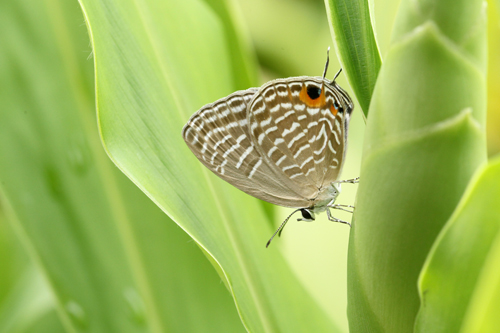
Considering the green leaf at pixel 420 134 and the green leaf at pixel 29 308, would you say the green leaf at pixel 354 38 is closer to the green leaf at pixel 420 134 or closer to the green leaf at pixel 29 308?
the green leaf at pixel 420 134

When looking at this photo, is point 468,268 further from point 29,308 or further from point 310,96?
point 29,308

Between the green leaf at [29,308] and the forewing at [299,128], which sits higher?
the forewing at [299,128]

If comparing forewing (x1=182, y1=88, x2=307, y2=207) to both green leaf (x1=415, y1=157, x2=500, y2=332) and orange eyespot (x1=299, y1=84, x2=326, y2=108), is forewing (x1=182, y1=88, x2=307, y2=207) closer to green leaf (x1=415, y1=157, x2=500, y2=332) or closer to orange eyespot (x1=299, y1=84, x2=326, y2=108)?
orange eyespot (x1=299, y1=84, x2=326, y2=108)

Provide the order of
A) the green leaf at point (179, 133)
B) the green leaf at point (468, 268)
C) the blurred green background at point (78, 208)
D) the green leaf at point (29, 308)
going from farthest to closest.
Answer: the green leaf at point (29, 308)
the blurred green background at point (78, 208)
the green leaf at point (179, 133)
the green leaf at point (468, 268)

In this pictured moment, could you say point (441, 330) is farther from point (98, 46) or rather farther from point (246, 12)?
point (246, 12)

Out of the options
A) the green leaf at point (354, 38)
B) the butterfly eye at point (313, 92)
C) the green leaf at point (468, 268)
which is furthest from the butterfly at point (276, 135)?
the green leaf at point (468, 268)

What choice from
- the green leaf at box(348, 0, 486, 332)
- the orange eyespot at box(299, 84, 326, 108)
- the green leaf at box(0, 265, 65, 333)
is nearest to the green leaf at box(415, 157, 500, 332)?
the green leaf at box(348, 0, 486, 332)

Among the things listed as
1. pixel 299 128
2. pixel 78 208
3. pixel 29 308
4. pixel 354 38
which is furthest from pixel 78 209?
pixel 29 308
